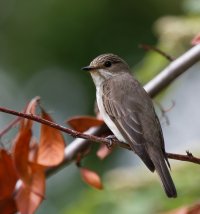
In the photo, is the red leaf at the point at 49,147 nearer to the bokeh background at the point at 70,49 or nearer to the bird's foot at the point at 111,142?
the bird's foot at the point at 111,142

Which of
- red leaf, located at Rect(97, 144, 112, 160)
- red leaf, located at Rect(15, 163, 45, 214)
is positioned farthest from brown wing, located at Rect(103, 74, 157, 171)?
red leaf, located at Rect(15, 163, 45, 214)

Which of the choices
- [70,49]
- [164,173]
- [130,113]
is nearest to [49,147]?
[164,173]

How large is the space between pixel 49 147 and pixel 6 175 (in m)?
0.29

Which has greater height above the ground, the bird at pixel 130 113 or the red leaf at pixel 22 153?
the red leaf at pixel 22 153

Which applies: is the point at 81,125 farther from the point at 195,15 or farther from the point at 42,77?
the point at 42,77

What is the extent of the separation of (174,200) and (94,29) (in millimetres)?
4634

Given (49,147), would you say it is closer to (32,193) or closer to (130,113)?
(32,193)

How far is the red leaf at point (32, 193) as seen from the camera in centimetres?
402

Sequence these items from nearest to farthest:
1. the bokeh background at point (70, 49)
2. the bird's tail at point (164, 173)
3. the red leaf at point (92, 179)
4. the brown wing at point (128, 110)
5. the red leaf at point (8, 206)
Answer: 1. the bird's tail at point (164, 173)
2. the red leaf at point (8, 206)
3. the red leaf at point (92, 179)
4. the brown wing at point (128, 110)
5. the bokeh background at point (70, 49)

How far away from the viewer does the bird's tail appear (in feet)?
13.0

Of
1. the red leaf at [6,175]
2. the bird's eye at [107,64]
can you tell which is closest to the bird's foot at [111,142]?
the red leaf at [6,175]

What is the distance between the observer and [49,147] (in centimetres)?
416

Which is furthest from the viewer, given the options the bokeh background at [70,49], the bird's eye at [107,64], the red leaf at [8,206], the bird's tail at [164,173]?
the bokeh background at [70,49]

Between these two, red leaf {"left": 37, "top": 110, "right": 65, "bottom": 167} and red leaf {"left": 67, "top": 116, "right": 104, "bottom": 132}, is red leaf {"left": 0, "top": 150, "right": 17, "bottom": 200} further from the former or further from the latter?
red leaf {"left": 67, "top": 116, "right": 104, "bottom": 132}
